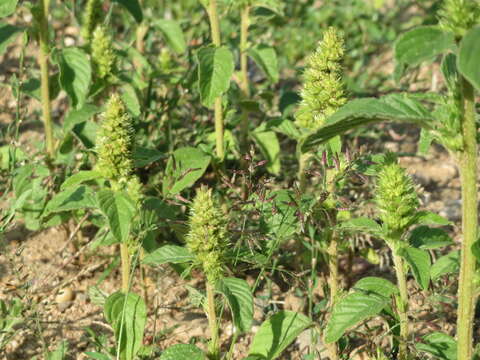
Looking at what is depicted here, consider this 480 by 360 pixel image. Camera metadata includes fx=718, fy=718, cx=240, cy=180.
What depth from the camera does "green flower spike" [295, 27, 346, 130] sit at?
2535mm

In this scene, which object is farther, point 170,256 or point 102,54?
point 102,54

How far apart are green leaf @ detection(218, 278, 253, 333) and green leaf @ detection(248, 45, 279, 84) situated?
1555 millimetres

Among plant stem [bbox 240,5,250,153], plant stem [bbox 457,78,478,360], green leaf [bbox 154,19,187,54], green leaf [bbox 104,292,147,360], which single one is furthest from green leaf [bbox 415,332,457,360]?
green leaf [bbox 154,19,187,54]

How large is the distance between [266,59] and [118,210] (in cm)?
149

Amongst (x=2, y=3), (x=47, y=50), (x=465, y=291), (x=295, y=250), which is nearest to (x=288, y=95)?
(x=295, y=250)

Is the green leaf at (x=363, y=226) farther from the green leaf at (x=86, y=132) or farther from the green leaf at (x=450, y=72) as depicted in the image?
the green leaf at (x=86, y=132)

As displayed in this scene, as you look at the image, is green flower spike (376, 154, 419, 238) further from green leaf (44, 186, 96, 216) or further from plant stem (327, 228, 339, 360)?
green leaf (44, 186, 96, 216)

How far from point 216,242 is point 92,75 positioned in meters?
1.51

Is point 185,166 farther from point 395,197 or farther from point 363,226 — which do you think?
point 395,197

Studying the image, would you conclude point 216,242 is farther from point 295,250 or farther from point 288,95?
point 288,95

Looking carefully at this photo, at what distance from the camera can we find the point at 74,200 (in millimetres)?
2518

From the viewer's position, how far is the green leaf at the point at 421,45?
1662 mm

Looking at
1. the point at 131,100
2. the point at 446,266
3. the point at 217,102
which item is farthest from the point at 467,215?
the point at 131,100

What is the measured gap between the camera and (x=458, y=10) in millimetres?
1730
